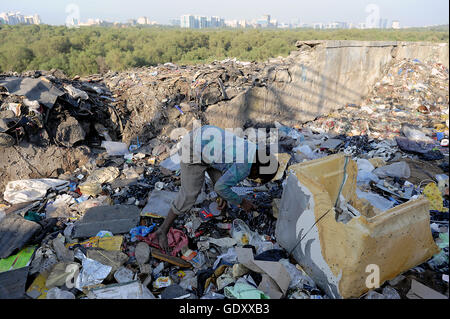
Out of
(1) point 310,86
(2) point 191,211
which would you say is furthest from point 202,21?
(2) point 191,211

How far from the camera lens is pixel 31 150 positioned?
4234 mm

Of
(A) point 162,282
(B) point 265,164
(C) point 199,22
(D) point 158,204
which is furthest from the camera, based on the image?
(C) point 199,22

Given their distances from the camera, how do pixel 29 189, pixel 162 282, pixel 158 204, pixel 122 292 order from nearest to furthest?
pixel 122 292, pixel 162 282, pixel 158 204, pixel 29 189

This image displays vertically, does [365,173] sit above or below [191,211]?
above

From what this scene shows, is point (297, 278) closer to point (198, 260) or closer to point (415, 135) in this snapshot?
point (198, 260)

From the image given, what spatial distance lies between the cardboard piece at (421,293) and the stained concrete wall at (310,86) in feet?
14.9

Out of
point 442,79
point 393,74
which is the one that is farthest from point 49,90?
point 442,79

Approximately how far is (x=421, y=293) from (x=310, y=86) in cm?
591

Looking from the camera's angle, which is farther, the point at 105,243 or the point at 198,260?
the point at 105,243

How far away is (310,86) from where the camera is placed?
24.0 feet

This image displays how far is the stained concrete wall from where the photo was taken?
632 centimetres

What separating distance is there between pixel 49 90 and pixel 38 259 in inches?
131

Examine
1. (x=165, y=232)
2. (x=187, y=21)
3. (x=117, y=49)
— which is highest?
(x=187, y=21)
